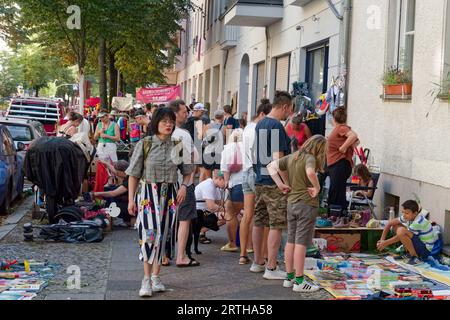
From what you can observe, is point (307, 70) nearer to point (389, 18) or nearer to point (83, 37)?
point (389, 18)

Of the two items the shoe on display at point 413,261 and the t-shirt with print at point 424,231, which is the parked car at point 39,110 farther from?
the shoe on display at point 413,261

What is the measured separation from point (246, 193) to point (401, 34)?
4.57m

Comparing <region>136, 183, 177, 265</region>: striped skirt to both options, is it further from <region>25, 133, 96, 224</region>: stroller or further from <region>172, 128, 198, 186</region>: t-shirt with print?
<region>25, 133, 96, 224</region>: stroller

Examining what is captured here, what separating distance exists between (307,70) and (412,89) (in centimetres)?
609

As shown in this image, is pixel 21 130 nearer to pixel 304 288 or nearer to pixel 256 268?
pixel 256 268

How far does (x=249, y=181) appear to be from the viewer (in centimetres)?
883

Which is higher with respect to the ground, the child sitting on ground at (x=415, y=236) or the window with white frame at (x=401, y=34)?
the window with white frame at (x=401, y=34)

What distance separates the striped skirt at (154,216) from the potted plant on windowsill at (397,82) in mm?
4912

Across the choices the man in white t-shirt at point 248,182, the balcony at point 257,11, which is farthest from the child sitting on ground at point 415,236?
the balcony at point 257,11

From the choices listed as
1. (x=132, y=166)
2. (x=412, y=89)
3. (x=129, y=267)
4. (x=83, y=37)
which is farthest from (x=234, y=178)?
(x=83, y=37)

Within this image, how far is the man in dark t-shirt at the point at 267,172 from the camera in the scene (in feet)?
26.9

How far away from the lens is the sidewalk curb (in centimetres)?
1116

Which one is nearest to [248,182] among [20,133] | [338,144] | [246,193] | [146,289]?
[246,193]

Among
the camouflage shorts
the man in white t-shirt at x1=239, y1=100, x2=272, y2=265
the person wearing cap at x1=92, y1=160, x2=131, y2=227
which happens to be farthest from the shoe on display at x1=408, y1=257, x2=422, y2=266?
the person wearing cap at x1=92, y1=160, x2=131, y2=227
